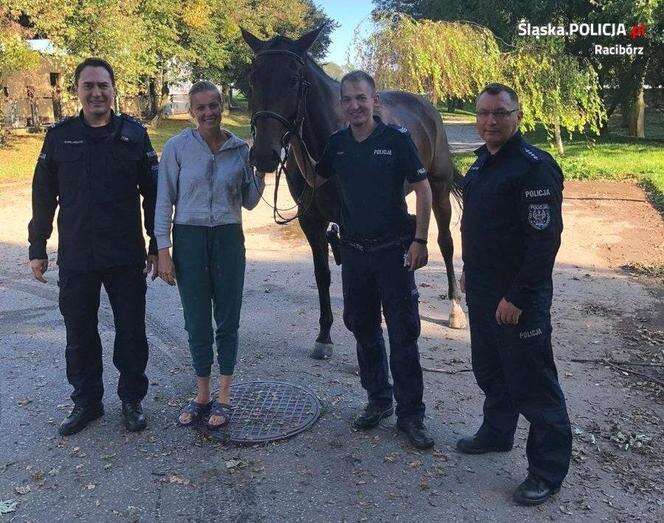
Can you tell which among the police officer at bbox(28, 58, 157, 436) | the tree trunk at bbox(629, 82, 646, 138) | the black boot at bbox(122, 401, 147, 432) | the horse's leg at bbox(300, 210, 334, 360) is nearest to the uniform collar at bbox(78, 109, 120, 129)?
the police officer at bbox(28, 58, 157, 436)

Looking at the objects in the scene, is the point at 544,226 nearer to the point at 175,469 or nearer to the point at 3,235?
the point at 175,469

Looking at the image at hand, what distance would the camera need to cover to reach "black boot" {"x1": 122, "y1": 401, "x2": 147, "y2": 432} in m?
3.40

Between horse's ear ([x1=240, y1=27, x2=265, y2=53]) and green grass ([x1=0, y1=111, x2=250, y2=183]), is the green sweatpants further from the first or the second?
green grass ([x1=0, y1=111, x2=250, y2=183])

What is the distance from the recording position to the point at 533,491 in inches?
106

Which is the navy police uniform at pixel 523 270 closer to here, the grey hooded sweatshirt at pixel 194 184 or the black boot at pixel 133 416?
the grey hooded sweatshirt at pixel 194 184

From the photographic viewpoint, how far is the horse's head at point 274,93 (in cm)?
331

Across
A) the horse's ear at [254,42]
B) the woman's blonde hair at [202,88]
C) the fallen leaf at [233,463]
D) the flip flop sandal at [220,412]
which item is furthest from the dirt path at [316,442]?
the horse's ear at [254,42]

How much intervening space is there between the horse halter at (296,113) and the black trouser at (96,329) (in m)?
1.12

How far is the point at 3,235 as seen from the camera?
8867 mm

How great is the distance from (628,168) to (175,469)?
14051mm

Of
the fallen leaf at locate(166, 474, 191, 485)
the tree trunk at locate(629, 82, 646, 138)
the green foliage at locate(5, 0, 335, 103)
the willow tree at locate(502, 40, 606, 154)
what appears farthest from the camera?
the tree trunk at locate(629, 82, 646, 138)

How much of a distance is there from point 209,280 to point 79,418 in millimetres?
1153

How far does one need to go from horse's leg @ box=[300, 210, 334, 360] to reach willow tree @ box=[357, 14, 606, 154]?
10772 mm

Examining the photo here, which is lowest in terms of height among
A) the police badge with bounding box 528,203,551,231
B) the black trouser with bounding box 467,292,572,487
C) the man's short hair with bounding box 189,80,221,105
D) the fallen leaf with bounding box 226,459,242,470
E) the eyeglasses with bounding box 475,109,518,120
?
the fallen leaf with bounding box 226,459,242,470
